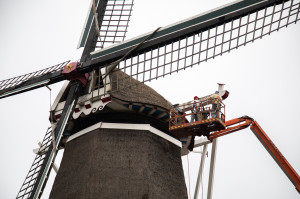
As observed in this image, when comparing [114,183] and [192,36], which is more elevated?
[192,36]

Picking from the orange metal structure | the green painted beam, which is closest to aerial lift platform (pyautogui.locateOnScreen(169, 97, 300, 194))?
the orange metal structure

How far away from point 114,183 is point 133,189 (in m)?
0.51

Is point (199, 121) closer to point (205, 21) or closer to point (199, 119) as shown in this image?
point (199, 119)

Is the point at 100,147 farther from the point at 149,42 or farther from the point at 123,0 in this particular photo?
the point at 123,0

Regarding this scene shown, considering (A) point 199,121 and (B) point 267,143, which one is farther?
(B) point 267,143

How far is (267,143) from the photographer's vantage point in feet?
57.2

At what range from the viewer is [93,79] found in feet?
50.6

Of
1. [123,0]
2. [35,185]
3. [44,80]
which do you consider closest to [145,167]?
[35,185]

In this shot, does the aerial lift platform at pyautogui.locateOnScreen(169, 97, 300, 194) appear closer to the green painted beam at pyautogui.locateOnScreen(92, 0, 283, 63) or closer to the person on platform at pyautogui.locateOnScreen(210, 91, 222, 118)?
the person on platform at pyautogui.locateOnScreen(210, 91, 222, 118)

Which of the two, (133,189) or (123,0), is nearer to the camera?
(133,189)

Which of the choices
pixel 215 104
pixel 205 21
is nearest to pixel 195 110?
pixel 215 104

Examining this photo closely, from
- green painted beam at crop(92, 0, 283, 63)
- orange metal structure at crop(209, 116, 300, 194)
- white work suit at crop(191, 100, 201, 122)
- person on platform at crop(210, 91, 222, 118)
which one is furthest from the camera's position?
orange metal structure at crop(209, 116, 300, 194)

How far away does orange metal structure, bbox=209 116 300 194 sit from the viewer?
1703 cm

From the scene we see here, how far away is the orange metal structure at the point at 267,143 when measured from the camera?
17.0 meters
